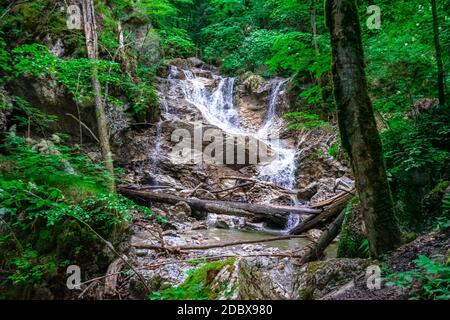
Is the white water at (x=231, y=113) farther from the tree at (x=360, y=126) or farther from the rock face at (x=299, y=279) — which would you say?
the tree at (x=360, y=126)

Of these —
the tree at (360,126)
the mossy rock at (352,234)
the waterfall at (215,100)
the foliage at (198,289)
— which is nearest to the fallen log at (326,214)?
the mossy rock at (352,234)

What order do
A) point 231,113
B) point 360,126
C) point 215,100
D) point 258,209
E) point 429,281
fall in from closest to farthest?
point 429,281
point 360,126
point 258,209
point 231,113
point 215,100

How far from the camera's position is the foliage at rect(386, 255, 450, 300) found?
262 cm

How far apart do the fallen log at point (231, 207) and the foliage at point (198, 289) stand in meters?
5.74

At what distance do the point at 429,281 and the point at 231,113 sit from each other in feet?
51.9

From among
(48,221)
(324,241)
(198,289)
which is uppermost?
(48,221)

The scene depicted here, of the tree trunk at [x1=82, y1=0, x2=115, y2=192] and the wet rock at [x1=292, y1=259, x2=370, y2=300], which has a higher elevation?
the tree trunk at [x1=82, y1=0, x2=115, y2=192]

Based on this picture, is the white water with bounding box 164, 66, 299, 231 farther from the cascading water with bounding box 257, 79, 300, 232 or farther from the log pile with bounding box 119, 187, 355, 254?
the log pile with bounding box 119, 187, 355, 254

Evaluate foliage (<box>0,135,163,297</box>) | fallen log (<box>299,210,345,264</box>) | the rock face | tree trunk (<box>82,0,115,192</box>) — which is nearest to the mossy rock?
fallen log (<box>299,210,345,264</box>)

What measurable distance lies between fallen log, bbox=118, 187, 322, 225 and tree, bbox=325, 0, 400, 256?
4.75 m

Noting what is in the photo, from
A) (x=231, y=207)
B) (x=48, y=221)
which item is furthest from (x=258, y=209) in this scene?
(x=48, y=221)

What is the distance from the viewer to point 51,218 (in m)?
3.68

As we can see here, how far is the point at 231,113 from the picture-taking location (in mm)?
18125

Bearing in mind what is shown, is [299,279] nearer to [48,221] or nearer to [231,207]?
[48,221]
